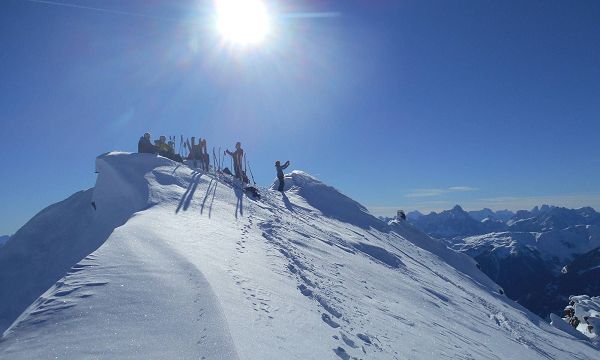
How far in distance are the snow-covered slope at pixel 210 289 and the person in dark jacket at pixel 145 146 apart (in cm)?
296

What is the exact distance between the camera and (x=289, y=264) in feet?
43.3

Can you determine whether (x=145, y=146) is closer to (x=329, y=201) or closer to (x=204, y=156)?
(x=204, y=156)

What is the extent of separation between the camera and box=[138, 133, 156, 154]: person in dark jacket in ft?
104

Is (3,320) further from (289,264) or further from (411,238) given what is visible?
(411,238)

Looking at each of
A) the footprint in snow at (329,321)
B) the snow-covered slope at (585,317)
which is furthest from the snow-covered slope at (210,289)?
the snow-covered slope at (585,317)

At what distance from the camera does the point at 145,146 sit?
31.7m

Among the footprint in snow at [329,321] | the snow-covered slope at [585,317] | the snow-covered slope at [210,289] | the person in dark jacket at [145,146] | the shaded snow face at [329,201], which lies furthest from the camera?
the snow-covered slope at [585,317]

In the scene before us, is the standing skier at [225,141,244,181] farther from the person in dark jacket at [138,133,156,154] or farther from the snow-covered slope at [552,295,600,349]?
the snow-covered slope at [552,295,600,349]

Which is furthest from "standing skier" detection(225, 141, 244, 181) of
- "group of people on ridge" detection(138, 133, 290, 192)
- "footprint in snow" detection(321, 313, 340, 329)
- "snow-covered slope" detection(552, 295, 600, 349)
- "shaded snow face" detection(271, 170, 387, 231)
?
"snow-covered slope" detection(552, 295, 600, 349)

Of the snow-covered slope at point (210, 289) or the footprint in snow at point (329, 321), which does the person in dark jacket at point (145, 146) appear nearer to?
the snow-covered slope at point (210, 289)

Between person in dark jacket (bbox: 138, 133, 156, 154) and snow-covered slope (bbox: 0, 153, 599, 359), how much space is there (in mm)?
2957

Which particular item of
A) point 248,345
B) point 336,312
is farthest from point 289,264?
point 248,345

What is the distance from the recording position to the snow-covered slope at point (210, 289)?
6.02 metres

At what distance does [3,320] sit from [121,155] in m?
12.4
